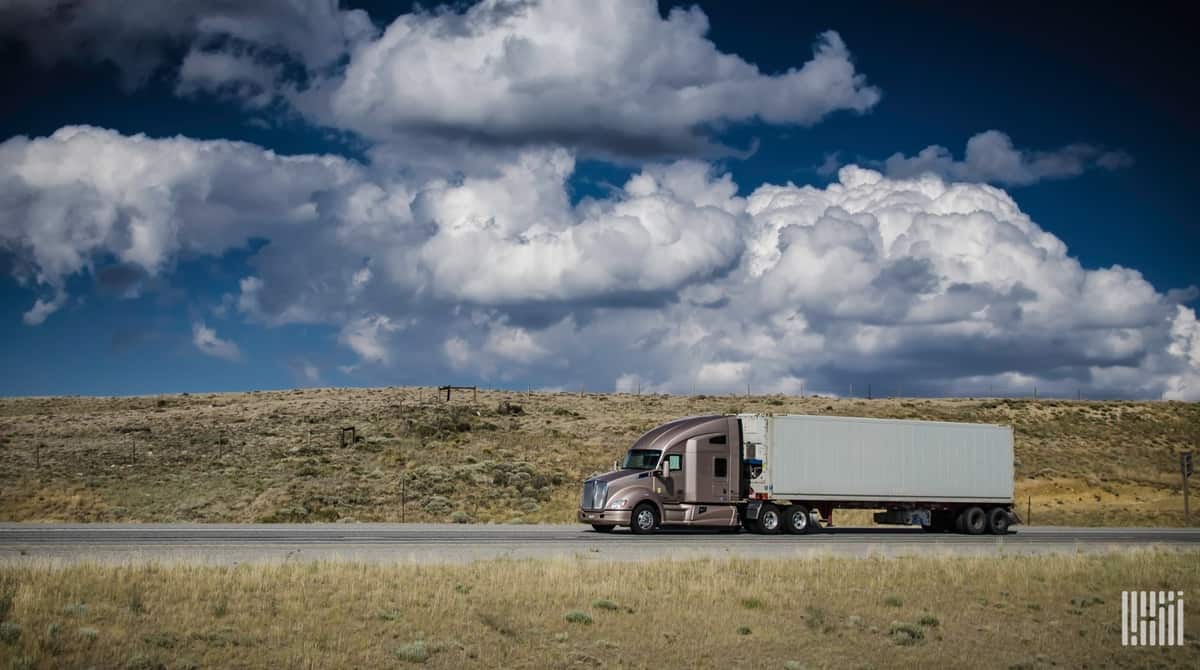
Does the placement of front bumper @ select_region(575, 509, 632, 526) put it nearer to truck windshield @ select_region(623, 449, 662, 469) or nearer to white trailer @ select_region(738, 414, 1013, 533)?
truck windshield @ select_region(623, 449, 662, 469)

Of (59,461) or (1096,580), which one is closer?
(1096,580)

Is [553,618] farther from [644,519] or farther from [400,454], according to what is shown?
[400,454]

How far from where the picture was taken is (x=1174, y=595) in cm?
2247

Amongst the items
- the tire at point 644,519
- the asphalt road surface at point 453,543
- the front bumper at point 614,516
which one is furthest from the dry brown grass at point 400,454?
the asphalt road surface at point 453,543

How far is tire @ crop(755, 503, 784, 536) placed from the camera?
3606 cm

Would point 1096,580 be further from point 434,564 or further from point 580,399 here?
point 580,399

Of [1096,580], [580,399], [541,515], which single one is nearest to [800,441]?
[1096,580]

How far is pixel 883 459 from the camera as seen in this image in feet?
123

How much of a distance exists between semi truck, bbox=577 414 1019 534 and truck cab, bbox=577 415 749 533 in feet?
0.11

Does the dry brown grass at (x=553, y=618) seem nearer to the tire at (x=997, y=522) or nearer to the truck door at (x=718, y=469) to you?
the truck door at (x=718, y=469)

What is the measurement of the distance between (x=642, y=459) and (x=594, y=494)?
6.74 feet

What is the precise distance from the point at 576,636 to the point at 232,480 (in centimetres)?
4430

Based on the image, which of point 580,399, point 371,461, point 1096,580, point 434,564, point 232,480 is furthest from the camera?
point 580,399

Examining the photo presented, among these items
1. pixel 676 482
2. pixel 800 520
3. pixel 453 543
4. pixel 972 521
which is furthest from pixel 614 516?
pixel 972 521
